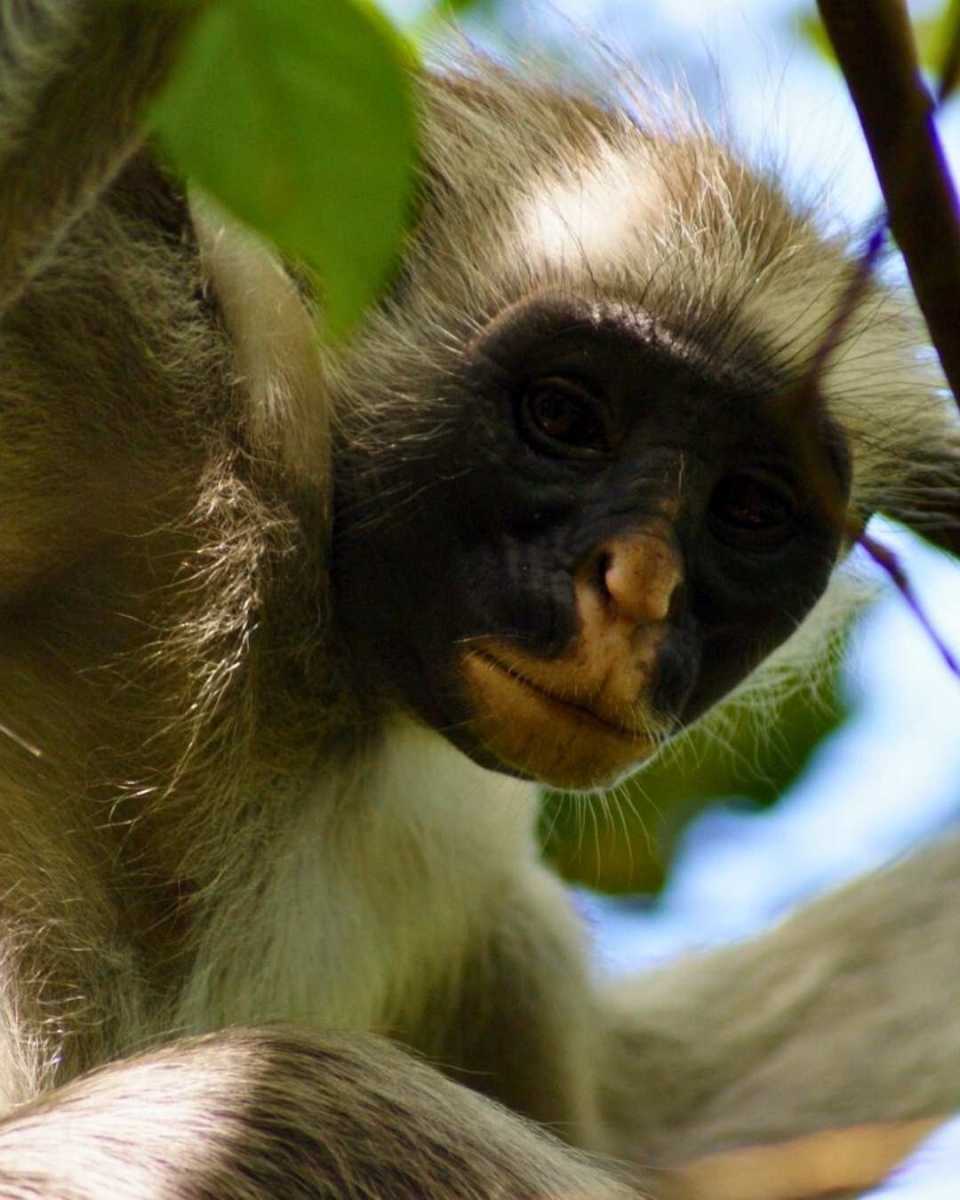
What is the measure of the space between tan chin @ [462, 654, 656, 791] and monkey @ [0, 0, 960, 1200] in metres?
0.01

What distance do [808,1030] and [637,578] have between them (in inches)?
116

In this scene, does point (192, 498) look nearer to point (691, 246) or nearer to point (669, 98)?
point (691, 246)

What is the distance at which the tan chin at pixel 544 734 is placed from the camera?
3781 millimetres

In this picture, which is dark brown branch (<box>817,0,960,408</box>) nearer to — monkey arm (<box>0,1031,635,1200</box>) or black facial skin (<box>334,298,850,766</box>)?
black facial skin (<box>334,298,850,766</box>)

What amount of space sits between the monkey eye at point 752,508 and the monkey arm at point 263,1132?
53.9 inches

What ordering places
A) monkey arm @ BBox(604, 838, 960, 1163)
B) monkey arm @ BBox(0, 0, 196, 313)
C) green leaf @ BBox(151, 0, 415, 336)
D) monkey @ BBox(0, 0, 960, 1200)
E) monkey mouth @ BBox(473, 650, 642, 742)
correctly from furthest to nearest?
monkey arm @ BBox(604, 838, 960, 1163) < monkey mouth @ BBox(473, 650, 642, 742) < monkey @ BBox(0, 0, 960, 1200) < monkey arm @ BBox(0, 0, 196, 313) < green leaf @ BBox(151, 0, 415, 336)

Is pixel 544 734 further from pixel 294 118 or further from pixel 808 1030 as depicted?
pixel 808 1030

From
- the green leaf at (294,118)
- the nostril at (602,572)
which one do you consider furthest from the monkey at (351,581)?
the green leaf at (294,118)

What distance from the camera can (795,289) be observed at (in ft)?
14.6

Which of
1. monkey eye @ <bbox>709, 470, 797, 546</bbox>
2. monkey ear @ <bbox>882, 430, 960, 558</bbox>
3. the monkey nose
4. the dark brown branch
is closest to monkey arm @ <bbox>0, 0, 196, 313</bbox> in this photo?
the dark brown branch

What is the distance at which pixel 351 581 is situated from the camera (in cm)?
412

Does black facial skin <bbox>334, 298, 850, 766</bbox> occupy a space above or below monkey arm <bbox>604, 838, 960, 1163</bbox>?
above

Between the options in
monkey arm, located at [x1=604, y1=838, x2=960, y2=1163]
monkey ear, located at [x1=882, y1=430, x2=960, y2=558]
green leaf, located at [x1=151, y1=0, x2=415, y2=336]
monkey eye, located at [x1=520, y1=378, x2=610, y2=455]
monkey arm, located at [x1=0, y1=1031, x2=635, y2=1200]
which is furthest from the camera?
monkey arm, located at [x1=604, y1=838, x2=960, y2=1163]

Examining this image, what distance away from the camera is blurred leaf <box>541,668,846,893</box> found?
215 inches
